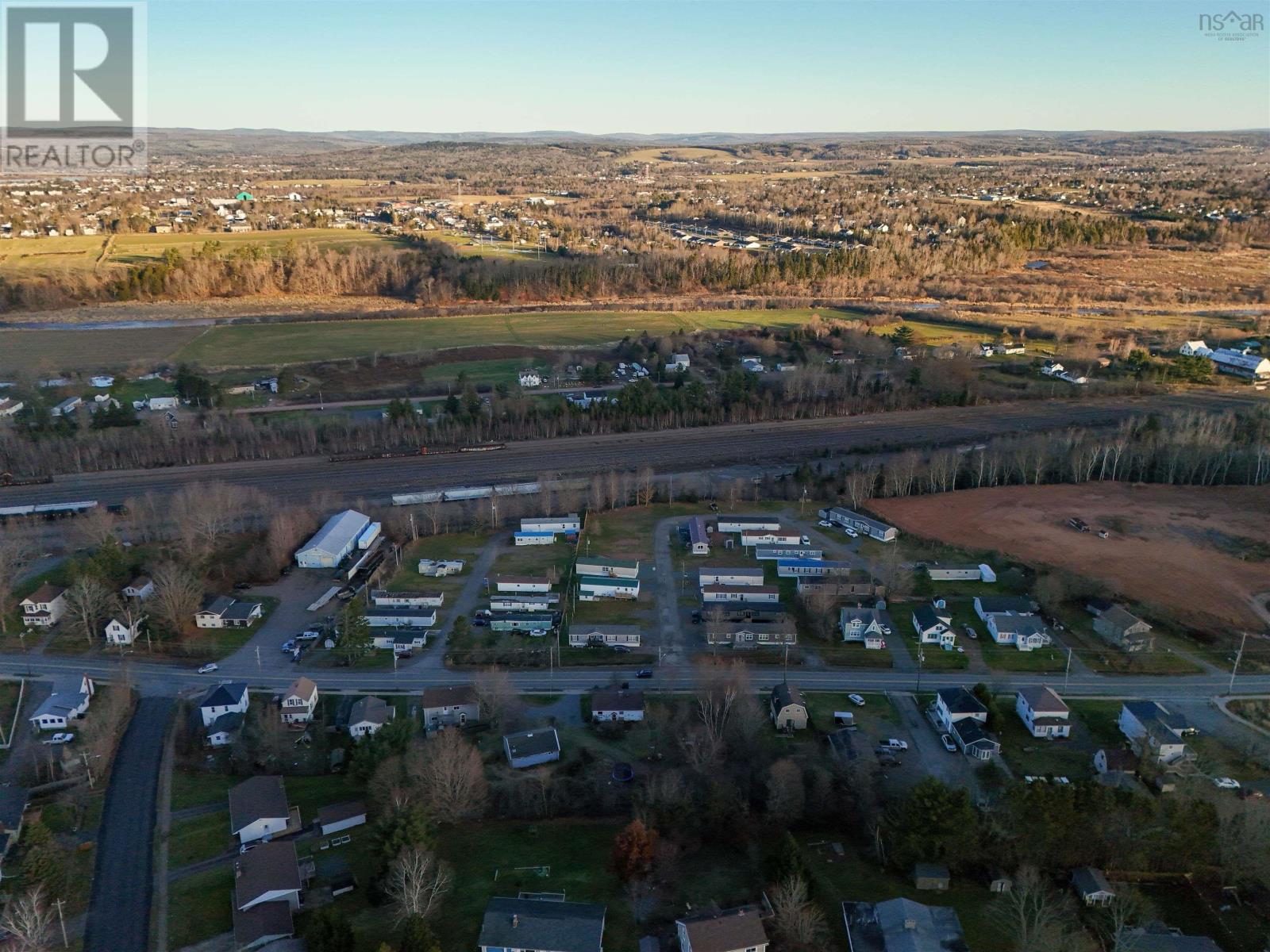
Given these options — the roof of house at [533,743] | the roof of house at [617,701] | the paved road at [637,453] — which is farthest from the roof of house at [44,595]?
the roof of house at [617,701]

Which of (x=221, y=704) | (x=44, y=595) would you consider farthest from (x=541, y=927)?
(x=44, y=595)

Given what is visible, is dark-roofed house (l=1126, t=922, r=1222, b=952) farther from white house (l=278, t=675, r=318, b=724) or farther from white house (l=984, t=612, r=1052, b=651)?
white house (l=278, t=675, r=318, b=724)

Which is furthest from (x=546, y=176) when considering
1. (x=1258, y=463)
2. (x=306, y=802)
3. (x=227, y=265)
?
(x=306, y=802)

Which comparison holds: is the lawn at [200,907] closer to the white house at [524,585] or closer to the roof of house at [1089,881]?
the white house at [524,585]

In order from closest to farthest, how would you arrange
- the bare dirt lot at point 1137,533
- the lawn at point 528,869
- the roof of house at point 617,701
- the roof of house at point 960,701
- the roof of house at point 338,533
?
the lawn at point 528,869 → the roof of house at point 960,701 → the roof of house at point 617,701 → the bare dirt lot at point 1137,533 → the roof of house at point 338,533

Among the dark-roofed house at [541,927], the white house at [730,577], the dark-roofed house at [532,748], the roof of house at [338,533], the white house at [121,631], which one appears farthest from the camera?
the roof of house at [338,533]

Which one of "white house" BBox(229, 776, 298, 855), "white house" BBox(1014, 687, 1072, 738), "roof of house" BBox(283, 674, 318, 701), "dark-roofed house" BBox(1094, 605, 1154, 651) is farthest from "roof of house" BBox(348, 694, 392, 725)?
"dark-roofed house" BBox(1094, 605, 1154, 651)
